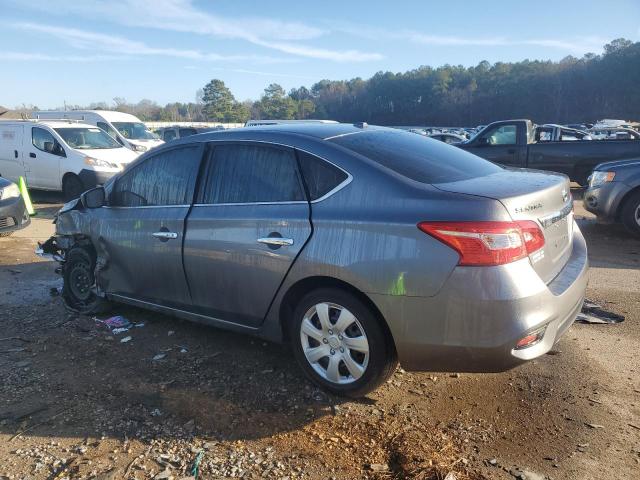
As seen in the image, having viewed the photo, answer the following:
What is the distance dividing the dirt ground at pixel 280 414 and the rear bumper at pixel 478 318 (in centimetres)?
44

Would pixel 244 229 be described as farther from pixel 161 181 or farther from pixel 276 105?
pixel 276 105

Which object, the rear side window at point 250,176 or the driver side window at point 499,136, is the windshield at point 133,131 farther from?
the rear side window at point 250,176

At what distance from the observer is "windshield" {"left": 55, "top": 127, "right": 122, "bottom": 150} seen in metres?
12.4

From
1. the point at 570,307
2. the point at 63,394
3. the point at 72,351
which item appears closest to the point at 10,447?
the point at 63,394

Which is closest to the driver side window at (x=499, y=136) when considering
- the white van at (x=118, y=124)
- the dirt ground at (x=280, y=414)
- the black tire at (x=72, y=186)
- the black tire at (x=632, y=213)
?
the black tire at (x=632, y=213)

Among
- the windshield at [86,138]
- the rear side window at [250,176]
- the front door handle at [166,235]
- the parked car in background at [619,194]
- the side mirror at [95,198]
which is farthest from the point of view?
the windshield at [86,138]

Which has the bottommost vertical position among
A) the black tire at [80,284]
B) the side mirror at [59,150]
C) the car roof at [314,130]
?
the black tire at [80,284]

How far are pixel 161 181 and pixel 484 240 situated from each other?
2621 millimetres

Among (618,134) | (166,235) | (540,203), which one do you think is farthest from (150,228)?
(618,134)

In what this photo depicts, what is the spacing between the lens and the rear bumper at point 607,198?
24.6 ft

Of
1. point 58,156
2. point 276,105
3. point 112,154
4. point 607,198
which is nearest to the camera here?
point 607,198

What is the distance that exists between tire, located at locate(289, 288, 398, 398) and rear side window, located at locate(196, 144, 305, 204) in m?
0.71

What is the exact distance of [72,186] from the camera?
1217 cm

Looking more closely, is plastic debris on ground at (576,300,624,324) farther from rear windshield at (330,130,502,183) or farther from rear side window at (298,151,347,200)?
rear side window at (298,151,347,200)
